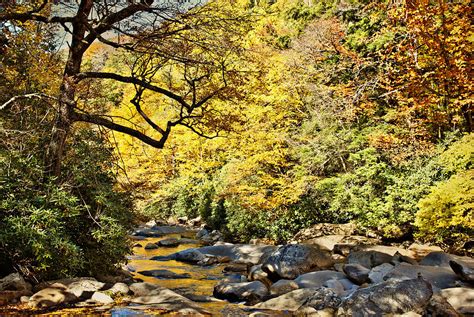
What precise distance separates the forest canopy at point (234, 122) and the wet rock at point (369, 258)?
5.54 ft

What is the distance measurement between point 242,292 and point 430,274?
3665 millimetres

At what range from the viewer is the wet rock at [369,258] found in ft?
31.0

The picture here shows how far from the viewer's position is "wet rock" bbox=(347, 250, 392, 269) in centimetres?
944

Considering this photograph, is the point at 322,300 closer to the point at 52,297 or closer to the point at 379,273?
the point at 379,273

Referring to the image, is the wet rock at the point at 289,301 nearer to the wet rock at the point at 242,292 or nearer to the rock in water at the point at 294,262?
the wet rock at the point at 242,292

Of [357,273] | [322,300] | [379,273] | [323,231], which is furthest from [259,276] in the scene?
[323,231]

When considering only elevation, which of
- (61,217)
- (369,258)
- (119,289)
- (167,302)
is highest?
(61,217)

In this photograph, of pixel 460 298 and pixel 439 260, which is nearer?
pixel 460 298

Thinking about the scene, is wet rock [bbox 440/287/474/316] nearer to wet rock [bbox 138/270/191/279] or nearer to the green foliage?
the green foliage

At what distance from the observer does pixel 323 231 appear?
14211 millimetres

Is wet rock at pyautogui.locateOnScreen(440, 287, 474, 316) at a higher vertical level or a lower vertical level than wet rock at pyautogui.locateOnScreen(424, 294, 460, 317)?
lower

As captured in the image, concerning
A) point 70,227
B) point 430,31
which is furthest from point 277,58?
point 70,227

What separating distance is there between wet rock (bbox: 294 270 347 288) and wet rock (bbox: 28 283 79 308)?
4560 millimetres

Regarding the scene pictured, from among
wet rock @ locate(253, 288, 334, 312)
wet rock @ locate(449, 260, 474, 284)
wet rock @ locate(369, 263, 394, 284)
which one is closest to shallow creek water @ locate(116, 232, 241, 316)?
wet rock @ locate(253, 288, 334, 312)
